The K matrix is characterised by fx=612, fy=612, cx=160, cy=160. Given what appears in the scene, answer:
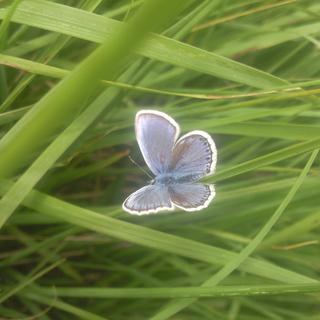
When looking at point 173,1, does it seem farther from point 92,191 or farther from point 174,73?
point 92,191

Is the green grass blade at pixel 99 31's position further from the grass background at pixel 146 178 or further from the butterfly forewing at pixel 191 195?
the butterfly forewing at pixel 191 195

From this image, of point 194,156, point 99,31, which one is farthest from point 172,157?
point 99,31

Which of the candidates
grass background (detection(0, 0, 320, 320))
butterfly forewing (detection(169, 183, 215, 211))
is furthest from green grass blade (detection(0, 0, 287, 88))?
butterfly forewing (detection(169, 183, 215, 211))

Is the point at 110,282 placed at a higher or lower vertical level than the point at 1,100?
lower

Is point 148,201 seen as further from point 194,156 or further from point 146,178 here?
point 146,178

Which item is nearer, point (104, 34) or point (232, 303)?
point (104, 34)

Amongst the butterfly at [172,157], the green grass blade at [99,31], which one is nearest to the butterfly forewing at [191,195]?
the butterfly at [172,157]

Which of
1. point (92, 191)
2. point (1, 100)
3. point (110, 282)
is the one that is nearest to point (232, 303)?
point (110, 282)
